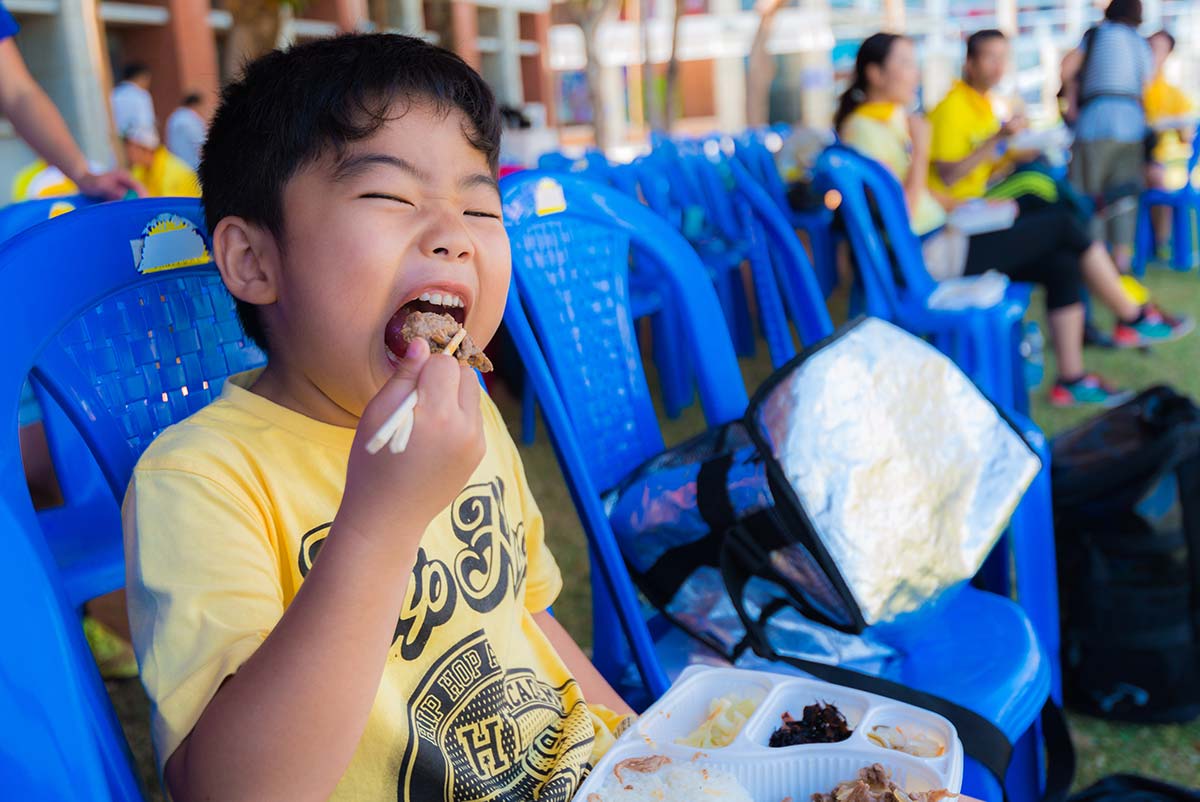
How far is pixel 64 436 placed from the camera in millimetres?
1799

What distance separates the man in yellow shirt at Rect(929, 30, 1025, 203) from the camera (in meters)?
4.45

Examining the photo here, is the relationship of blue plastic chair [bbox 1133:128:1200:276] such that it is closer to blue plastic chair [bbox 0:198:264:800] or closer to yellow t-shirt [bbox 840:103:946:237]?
yellow t-shirt [bbox 840:103:946:237]

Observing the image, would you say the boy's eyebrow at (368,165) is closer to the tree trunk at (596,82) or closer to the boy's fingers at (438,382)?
the boy's fingers at (438,382)

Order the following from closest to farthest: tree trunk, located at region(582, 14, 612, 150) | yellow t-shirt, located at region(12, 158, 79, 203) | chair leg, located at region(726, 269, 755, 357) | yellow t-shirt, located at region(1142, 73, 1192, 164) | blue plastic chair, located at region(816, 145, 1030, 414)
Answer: blue plastic chair, located at region(816, 145, 1030, 414)
yellow t-shirt, located at region(12, 158, 79, 203)
chair leg, located at region(726, 269, 755, 357)
yellow t-shirt, located at region(1142, 73, 1192, 164)
tree trunk, located at region(582, 14, 612, 150)

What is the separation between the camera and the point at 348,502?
747 mm

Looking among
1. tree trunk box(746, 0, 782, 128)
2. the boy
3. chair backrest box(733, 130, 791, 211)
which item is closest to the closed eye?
the boy

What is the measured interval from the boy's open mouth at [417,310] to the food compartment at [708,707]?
45 cm

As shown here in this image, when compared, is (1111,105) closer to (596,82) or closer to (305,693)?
(305,693)

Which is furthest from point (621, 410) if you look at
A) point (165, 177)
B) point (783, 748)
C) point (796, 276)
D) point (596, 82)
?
point (596, 82)

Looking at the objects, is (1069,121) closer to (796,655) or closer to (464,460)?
(796,655)

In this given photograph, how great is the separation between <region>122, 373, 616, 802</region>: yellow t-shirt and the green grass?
118 cm

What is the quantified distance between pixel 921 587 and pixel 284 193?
3.08ft

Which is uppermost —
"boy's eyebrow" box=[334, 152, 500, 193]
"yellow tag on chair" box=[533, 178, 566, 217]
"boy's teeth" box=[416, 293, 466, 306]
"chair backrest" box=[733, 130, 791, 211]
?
"boy's eyebrow" box=[334, 152, 500, 193]

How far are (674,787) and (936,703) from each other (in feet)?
1.38
